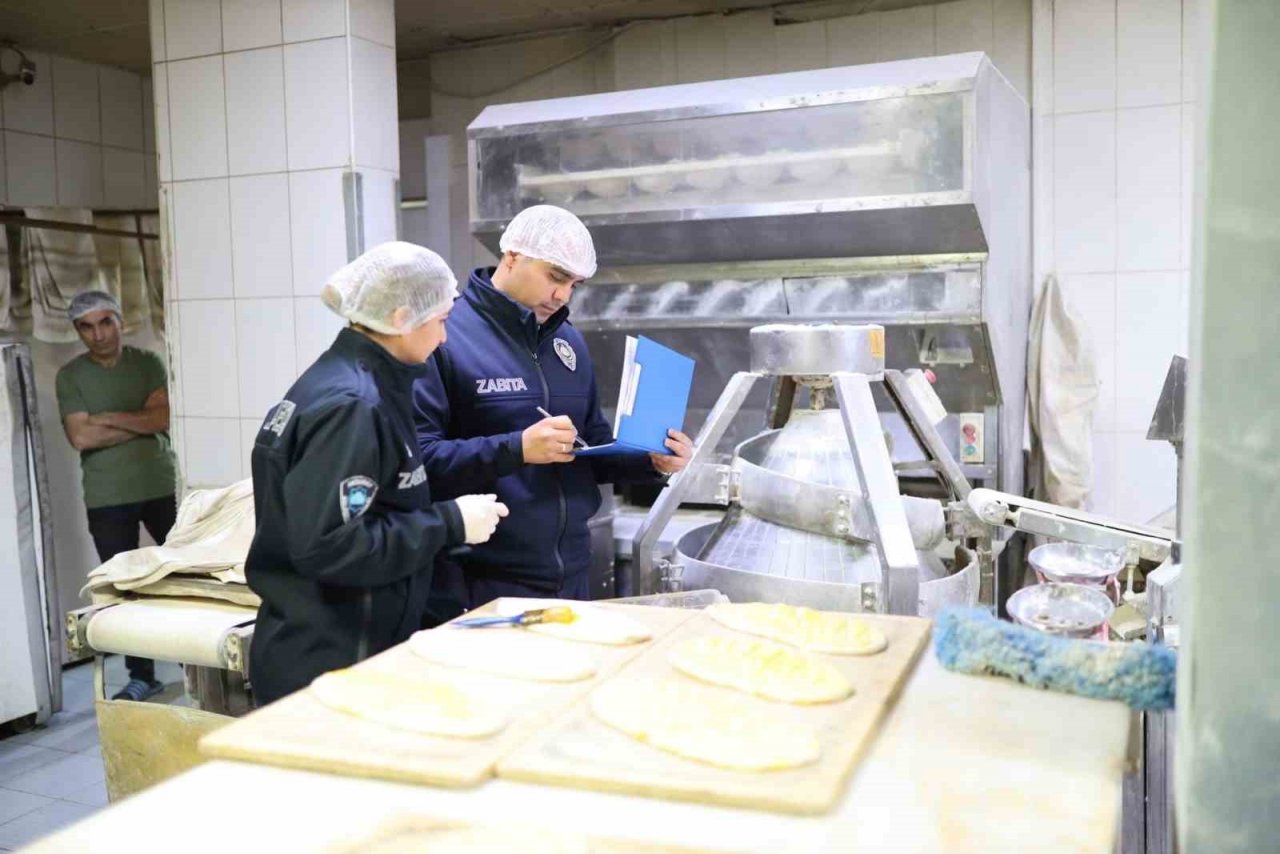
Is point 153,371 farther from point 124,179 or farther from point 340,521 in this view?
point 340,521

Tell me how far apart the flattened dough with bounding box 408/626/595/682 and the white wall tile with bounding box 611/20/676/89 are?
3.26 m

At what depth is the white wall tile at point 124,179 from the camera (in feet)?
17.9

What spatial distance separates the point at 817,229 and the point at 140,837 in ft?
8.22

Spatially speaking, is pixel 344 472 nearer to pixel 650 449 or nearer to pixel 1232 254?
pixel 650 449

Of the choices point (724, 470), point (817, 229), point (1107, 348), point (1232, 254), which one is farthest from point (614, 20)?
point (1232, 254)

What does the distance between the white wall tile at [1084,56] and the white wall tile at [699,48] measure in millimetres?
1220

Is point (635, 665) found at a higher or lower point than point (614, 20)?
lower

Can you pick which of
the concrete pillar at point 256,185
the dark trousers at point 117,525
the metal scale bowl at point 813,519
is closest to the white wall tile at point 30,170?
the dark trousers at point 117,525

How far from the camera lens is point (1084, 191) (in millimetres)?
3691

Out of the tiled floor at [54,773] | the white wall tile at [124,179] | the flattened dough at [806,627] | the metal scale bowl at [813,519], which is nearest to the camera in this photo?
the flattened dough at [806,627]

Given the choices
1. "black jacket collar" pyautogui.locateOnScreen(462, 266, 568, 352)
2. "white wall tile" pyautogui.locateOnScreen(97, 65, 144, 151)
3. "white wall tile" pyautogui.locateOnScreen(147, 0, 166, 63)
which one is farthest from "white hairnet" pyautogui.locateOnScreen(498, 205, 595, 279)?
"white wall tile" pyautogui.locateOnScreen(97, 65, 144, 151)

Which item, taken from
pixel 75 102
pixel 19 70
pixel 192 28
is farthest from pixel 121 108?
pixel 192 28

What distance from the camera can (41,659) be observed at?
4035 millimetres

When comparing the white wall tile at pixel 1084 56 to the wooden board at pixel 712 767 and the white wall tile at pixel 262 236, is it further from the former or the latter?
the wooden board at pixel 712 767
